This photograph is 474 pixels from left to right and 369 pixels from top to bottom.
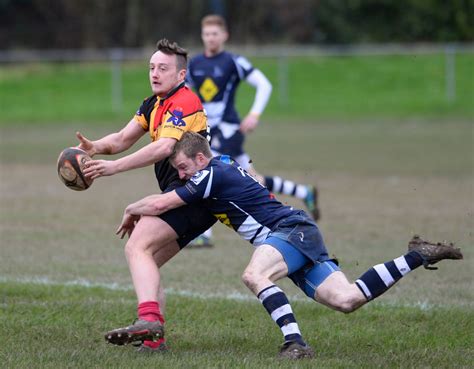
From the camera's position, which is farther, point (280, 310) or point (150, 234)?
point (150, 234)

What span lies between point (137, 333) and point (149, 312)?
203 millimetres

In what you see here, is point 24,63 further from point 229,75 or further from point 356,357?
point 356,357

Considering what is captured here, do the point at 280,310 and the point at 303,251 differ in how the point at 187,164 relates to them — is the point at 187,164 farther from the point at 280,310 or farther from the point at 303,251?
the point at 280,310

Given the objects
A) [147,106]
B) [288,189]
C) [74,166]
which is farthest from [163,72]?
[288,189]

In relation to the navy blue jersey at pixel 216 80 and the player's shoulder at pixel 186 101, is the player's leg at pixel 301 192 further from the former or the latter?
the player's shoulder at pixel 186 101

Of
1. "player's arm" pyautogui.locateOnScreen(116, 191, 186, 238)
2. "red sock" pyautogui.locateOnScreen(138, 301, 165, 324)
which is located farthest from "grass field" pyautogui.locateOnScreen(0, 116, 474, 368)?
"player's arm" pyautogui.locateOnScreen(116, 191, 186, 238)

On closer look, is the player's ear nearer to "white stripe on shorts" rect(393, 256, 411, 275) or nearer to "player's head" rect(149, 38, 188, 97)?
"player's head" rect(149, 38, 188, 97)

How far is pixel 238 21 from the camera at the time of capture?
38.5 m

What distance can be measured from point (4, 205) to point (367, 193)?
4.97m

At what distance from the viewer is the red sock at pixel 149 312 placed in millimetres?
5323

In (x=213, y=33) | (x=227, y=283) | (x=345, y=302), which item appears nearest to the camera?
(x=345, y=302)

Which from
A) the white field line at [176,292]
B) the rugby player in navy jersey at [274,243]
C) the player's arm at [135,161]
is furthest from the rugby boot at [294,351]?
the white field line at [176,292]

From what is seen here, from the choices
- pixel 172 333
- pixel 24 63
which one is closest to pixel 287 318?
pixel 172 333

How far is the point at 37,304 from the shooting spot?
6.86m
